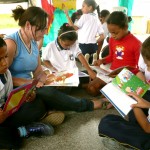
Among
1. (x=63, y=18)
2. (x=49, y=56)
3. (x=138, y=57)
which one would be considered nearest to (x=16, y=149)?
(x=49, y=56)

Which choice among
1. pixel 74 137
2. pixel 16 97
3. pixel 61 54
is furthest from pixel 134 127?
pixel 61 54

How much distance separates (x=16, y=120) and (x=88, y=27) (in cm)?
172

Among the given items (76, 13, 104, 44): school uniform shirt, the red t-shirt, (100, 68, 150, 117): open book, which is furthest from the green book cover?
(76, 13, 104, 44): school uniform shirt

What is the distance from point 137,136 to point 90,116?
1.69 feet

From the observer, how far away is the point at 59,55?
189 cm

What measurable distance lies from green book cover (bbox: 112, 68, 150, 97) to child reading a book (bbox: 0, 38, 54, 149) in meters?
0.51

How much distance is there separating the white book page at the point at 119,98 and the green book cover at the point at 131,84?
1.1 inches

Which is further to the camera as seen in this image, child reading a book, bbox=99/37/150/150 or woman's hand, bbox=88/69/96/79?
woman's hand, bbox=88/69/96/79

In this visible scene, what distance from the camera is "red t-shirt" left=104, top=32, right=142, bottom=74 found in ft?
5.65

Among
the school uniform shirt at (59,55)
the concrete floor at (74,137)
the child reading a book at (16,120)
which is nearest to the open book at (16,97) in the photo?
the child reading a book at (16,120)

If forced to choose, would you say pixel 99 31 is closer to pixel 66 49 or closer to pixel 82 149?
pixel 66 49

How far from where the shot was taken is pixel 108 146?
1227 millimetres

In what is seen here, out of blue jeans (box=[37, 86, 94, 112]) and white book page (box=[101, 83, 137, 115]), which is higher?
white book page (box=[101, 83, 137, 115])

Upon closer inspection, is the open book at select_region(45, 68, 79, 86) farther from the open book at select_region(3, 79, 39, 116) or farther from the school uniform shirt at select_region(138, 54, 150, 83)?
the school uniform shirt at select_region(138, 54, 150, 83)
